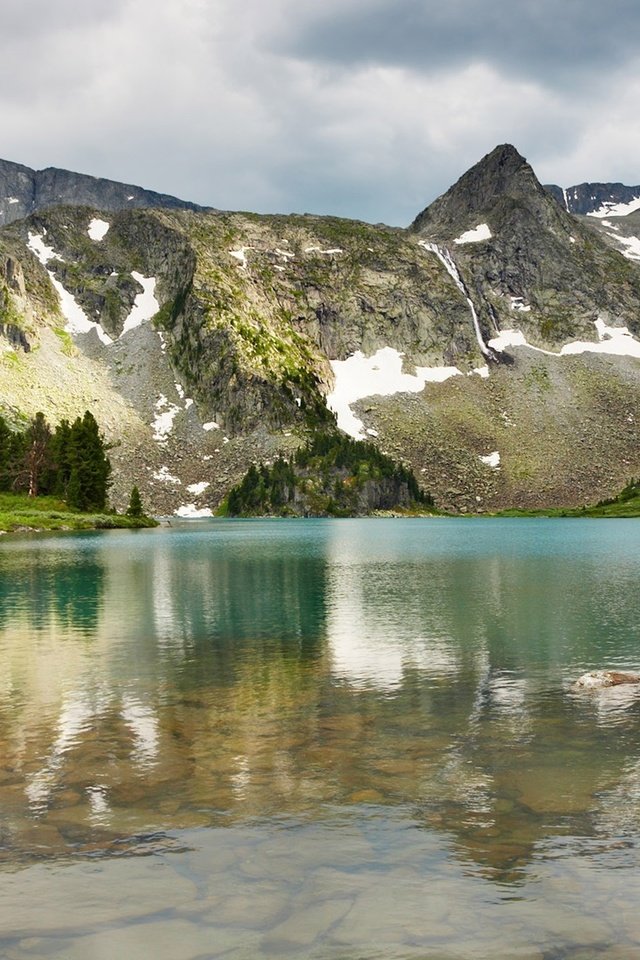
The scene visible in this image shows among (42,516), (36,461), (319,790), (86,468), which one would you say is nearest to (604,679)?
(319,790)

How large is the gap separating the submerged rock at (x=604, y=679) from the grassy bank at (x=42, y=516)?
110 meters

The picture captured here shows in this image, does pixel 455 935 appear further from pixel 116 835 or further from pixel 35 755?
pixel 35 755

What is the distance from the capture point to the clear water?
10.5 m

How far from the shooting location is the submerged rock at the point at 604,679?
24641 mm

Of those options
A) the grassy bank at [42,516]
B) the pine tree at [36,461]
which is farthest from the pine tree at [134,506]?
the pine tree at [36,461]

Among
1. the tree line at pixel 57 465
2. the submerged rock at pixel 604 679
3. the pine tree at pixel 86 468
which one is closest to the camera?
the submerged rock at pixel 604 679

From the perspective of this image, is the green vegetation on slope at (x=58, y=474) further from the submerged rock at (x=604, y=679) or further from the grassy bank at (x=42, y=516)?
the submerged rock at (x=604, y=679)

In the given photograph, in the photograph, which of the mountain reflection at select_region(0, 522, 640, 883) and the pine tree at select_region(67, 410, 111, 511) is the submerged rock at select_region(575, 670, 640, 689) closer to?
the mountain reflection at select_region(0, 522, 640, 883)

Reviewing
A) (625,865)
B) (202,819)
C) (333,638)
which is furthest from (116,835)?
(333,638)

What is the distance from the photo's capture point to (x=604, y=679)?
24.8 meters

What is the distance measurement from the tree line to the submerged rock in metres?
133

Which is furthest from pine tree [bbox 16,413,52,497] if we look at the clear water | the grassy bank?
the clear water

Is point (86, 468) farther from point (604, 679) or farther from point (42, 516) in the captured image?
point (604, 679)

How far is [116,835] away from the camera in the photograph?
13.6 metres
